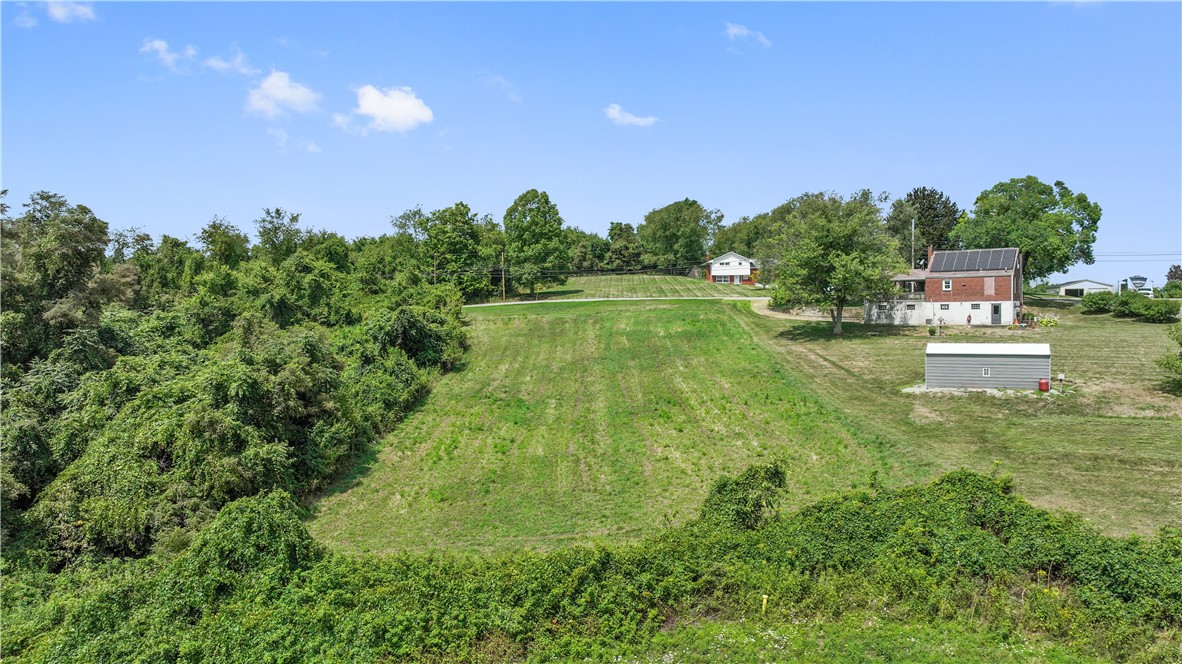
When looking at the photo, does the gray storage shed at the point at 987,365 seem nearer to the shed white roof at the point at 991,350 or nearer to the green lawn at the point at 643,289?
the shed white roof at the point at 991,350

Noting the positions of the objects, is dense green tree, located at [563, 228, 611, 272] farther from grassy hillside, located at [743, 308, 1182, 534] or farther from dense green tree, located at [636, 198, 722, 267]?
grassy hillside, located at [743, 308, 1182, 534]

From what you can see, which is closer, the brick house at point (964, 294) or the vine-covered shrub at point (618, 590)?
the vine-covered shrub at point (618, 590)

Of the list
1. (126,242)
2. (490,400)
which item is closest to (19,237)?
(126,242)

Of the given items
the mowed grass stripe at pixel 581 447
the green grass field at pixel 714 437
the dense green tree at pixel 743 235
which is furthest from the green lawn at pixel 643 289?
the green grass field at pixel 714 437

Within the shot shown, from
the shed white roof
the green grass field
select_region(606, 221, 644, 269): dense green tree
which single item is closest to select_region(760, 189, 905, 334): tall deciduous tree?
the green grass field

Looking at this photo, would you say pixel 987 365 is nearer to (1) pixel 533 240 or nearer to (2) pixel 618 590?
(2) pixel 618 590
